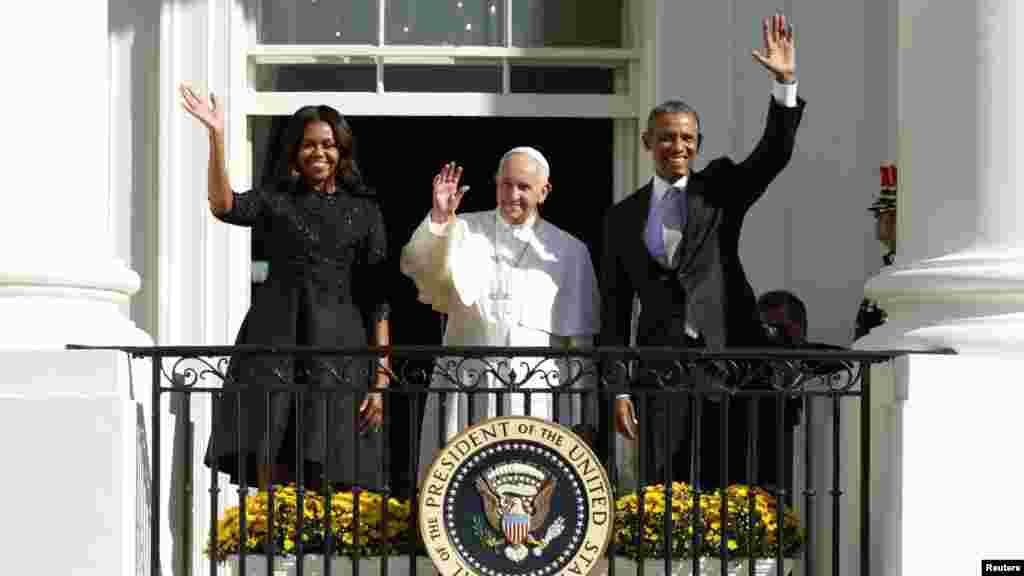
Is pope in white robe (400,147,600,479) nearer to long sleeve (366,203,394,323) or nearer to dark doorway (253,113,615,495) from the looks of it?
long sleeve (366,203,394,323)

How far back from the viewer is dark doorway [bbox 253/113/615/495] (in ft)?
43.5

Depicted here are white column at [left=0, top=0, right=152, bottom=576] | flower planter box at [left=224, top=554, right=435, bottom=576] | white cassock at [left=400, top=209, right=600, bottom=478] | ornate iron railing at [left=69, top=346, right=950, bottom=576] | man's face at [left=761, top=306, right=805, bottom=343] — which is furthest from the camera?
man's face at [left=761, top=306, right=805, bottom=343]

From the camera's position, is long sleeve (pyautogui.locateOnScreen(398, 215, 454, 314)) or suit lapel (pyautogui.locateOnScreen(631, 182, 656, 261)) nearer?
long sleeve (pyautogui.locateOnScreen(398, 215, 454, 314))

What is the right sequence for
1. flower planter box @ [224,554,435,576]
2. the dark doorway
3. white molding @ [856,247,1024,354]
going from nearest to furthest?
white molding @ [856,247,1024,354], flower planter box @ [224,554,435,576], the dark doorway

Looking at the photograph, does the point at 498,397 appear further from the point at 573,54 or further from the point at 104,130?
the point at 573,54

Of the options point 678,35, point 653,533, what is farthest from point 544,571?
point 678,35

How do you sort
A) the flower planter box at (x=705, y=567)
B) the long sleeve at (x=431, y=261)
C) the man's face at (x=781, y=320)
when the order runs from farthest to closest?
1. the man's face at (x=781, y=320)
2. the long sleeve at (x=431, y=261)
3. the flower planter box at (x=705, y=567)

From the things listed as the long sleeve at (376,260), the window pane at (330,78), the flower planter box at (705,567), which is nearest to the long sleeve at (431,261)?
the long sleeve at (376,260)

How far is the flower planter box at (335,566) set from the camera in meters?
10.3

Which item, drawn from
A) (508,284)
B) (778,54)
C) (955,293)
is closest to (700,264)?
(508,284)

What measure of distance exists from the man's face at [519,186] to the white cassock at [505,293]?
105mm

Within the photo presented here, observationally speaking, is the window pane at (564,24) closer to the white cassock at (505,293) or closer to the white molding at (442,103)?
the white molding at (442,103)

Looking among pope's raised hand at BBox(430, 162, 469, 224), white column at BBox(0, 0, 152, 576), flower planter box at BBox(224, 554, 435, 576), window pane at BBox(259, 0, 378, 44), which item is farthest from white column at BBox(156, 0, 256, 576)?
pope's raised hand at BBox(430, 162, 469, 224)

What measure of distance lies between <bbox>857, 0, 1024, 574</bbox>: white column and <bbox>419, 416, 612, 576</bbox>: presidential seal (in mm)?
1106
